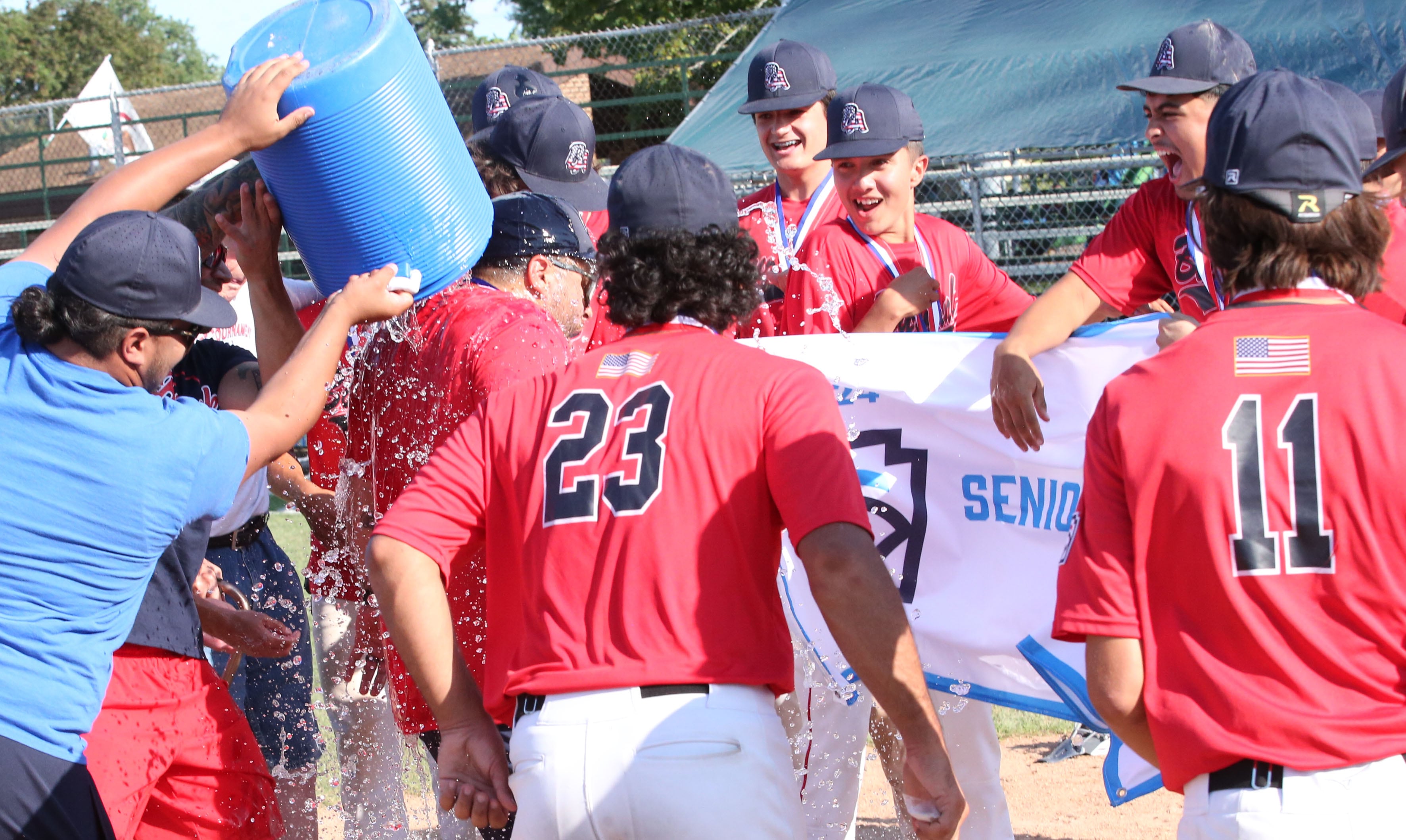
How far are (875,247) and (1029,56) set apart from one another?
20.2 ft

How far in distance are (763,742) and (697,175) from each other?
3.88 ft

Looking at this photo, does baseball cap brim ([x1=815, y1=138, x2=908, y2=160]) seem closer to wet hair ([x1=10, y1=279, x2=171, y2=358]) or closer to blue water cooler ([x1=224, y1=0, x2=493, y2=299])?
blue water cooler ([x1=224, y1=0, x2=493, y2=299])

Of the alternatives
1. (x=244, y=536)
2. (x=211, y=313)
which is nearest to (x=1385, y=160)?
(x=211, y=313)

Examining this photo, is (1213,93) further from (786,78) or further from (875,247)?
(786,78)

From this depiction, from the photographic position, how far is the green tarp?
8.59 meters

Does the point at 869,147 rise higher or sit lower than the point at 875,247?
higher

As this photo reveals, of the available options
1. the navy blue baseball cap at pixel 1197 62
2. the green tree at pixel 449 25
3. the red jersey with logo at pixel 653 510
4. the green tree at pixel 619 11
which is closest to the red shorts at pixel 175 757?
the red jersey with logo at pixel 653 510

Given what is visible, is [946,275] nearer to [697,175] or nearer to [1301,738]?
[697,175]

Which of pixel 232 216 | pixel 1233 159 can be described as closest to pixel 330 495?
pixel 232 216

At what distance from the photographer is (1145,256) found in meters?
3.88

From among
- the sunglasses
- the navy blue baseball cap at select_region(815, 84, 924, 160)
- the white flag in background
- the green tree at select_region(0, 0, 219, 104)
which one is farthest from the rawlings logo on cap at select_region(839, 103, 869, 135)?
the green tree at select_region(0, 0, 219, 104)

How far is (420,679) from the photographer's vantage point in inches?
102

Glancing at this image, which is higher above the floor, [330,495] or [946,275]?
[946,275]

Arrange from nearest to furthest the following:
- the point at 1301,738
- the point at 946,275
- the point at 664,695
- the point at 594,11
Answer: the point at 1301,738, the point at 664,695, the point at 946,275, the point at 594,11
